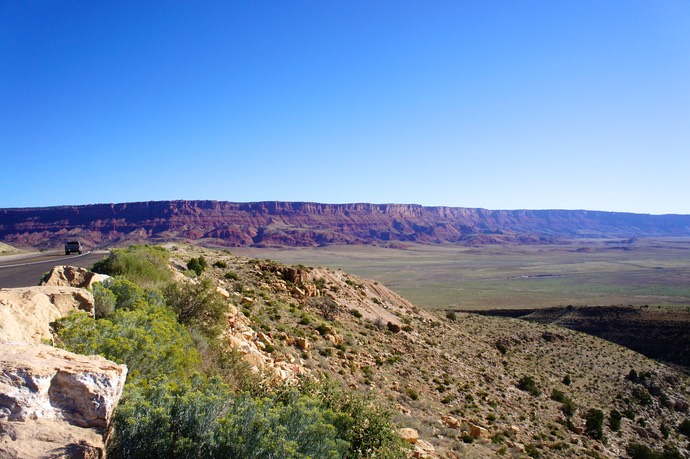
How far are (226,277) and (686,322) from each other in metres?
43.5

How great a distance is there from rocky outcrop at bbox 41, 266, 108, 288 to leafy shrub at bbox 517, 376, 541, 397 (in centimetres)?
1942

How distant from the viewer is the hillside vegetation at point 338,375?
15.7 ft

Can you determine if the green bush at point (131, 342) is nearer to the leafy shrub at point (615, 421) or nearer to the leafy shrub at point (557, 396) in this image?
the leafy shrub at point (557, 396)

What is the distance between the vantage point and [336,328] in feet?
64.7

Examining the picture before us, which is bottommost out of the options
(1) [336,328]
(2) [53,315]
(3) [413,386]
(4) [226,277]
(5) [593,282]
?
(5) [593,282]

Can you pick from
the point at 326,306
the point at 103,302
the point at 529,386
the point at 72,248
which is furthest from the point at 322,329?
the point at 72,248

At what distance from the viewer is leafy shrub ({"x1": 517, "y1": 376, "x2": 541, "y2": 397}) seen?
68.1 ft

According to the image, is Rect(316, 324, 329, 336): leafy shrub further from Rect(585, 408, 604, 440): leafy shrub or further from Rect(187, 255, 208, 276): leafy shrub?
Rect(585, 408, 604, 440): leafy shrub

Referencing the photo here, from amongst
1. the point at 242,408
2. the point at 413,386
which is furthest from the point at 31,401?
the point at 413,386

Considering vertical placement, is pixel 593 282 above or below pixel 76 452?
below

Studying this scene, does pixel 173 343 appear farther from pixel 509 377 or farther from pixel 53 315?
pixel 509 377

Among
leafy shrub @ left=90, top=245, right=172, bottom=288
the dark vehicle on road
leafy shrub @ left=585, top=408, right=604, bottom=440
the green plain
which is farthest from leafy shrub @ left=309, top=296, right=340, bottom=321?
the green plain

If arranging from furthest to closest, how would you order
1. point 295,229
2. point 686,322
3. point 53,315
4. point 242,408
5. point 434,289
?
point 295,229 < point 434,289 < point 686,322 < point 53,315 < point 242,408

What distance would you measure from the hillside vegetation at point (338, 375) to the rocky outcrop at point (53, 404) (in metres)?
0.31
